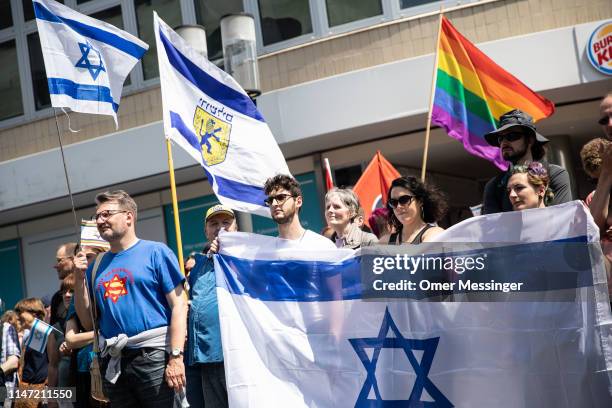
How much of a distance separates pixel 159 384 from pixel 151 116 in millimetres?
9260

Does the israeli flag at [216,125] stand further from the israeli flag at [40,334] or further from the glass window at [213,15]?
the glass window at [213,15]

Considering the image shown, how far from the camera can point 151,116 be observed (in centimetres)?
1452

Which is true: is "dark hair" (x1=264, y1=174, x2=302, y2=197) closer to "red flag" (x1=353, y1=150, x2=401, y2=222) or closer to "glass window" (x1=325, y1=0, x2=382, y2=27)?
"red flag" (x1=353, y1=150, x2=401, y2=222)

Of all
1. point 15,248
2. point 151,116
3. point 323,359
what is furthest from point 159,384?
point 15,248

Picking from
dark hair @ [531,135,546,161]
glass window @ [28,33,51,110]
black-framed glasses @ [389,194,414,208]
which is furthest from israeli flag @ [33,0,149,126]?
glass window @ [28,33,51,110]

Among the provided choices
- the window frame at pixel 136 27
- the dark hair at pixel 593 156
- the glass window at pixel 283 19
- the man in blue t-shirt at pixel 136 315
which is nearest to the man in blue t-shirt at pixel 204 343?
the man in blue t-shirt at pixel 136 315

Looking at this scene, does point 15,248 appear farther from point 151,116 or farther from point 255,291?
point 255,291

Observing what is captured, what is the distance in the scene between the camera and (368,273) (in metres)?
5.32

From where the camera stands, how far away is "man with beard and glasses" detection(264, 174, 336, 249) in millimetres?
5867

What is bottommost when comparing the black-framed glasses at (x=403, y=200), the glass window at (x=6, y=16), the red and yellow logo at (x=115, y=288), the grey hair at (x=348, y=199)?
the red and yellow logo at (x=115, y=288)

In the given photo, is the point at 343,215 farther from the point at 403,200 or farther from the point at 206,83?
the point at 206,83

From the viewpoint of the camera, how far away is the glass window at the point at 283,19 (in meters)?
→ 13.5

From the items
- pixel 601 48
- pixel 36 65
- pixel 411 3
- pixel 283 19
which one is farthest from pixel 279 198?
pixel 36 65

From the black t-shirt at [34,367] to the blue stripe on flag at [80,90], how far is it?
315 centimetres
